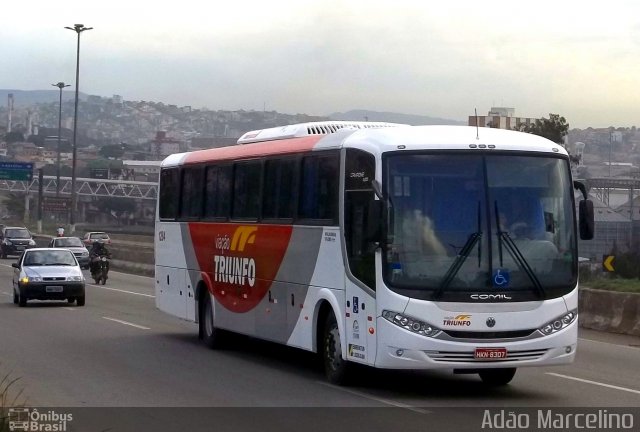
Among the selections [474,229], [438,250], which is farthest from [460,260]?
[474,229]

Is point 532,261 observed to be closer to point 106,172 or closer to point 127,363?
point 127,363

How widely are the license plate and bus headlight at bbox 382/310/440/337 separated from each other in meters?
0.49

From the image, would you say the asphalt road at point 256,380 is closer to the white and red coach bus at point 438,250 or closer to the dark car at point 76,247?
the white and red coach bus at point 438,250

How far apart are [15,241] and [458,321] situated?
57.4m

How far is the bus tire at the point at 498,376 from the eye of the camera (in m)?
14.2

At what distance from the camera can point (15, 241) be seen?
219 feet

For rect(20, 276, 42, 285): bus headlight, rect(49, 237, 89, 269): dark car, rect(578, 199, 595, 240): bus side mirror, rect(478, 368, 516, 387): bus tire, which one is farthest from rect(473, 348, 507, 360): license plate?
rect(49, 237, 89, 269): dark car

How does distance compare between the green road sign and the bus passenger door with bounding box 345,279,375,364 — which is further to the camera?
the green road sign

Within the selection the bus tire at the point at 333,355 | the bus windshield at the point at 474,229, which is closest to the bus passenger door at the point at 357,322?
the bus tire at the point at 333,355

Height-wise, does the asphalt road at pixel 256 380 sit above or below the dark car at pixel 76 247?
below

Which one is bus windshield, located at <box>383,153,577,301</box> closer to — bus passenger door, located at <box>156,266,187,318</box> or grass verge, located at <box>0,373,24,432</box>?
grass verge, located at <box>0,373,24,432</box>

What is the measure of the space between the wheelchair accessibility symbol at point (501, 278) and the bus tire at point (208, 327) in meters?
7.30

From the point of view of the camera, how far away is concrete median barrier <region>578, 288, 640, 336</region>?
22.5 m

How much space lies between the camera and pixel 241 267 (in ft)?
58.3
